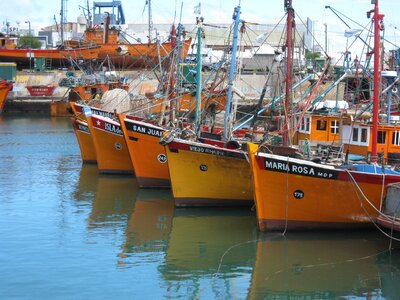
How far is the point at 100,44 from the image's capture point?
246ft

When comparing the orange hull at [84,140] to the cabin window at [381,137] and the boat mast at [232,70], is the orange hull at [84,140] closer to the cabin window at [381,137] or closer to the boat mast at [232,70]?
the boat mast at [232,70]

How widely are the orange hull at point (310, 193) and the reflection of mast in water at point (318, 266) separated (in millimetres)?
485

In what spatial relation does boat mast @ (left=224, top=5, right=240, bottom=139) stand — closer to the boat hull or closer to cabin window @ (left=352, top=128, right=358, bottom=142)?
the boat hull

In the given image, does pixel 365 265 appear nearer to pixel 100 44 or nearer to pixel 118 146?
pixel 118 146

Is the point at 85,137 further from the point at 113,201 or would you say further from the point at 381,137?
the point at 381,137

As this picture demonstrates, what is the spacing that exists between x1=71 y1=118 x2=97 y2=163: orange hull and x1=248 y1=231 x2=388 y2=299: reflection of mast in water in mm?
15540

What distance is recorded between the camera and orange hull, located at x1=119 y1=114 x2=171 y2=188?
85.6 ft

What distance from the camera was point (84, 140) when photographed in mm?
34375

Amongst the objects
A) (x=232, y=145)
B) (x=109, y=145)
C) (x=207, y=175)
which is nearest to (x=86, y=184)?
(x=109, y=145)

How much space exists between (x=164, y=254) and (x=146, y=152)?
7.93m

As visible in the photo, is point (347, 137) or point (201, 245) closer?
point (201, 245)

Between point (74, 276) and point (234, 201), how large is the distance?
795cm

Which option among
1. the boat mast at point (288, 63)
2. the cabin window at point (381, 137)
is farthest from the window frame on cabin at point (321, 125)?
the cabin window at point (381, 137)

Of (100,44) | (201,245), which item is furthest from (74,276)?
(100,44)
